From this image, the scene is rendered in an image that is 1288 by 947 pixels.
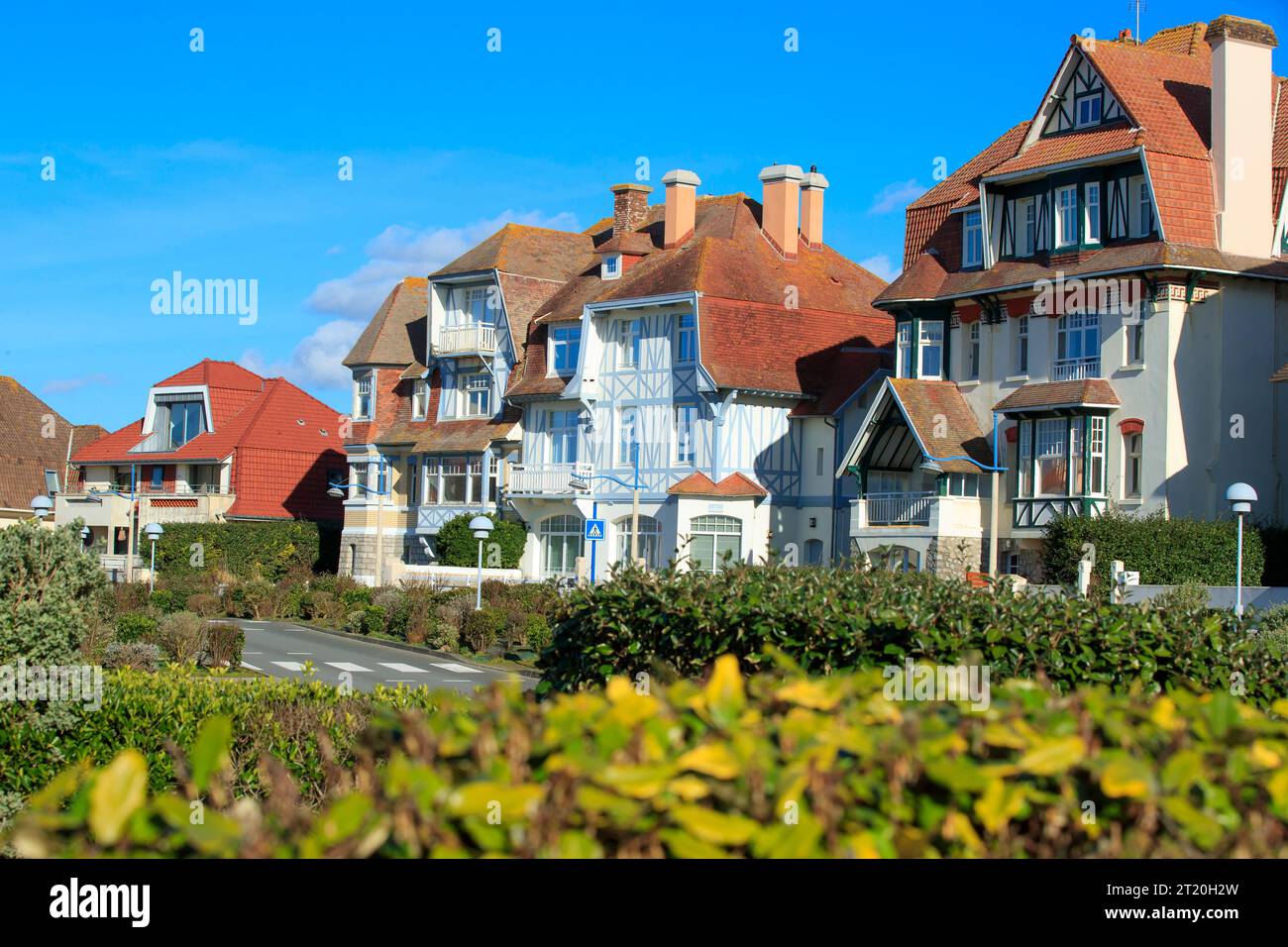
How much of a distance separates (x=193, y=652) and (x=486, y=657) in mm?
7728

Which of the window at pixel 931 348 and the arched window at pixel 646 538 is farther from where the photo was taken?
the arched window at pixel 646 538

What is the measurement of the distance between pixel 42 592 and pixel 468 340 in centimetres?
4167

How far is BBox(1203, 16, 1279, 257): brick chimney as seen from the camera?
3506cm

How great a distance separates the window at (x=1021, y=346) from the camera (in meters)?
37.6

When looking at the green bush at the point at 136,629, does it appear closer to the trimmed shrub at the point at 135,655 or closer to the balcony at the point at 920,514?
the trimmed shrub at the point at 135,655

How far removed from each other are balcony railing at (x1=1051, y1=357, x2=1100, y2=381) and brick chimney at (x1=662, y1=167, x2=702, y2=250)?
17252mm

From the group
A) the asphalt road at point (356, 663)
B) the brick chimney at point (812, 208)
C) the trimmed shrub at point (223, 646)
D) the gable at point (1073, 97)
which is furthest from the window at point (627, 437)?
the trimmed shrub at point (223, 646)

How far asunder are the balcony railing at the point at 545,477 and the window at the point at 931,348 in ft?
42.4

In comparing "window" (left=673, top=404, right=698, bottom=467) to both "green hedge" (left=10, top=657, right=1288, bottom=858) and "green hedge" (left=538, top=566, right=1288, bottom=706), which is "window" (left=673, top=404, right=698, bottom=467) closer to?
"green hedge" (left=538, top=566, right=1288, bottom=706)

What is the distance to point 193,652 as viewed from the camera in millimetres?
A: 27812

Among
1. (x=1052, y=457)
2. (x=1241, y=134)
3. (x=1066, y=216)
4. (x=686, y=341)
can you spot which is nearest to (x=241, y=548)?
(x=686, y=341)

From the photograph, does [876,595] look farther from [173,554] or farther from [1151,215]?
[173,554]

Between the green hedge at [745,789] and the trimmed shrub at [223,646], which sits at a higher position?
the green hedge at [745,789]
